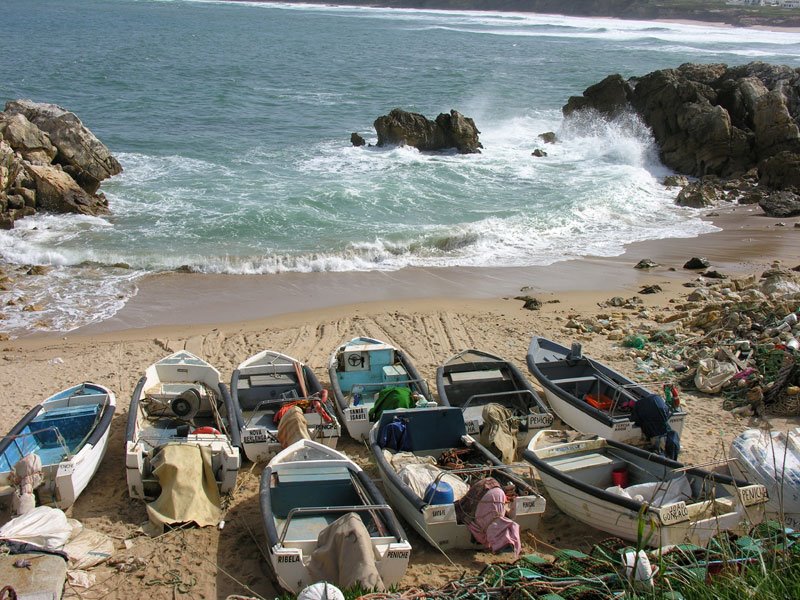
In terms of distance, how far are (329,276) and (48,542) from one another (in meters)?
11.9

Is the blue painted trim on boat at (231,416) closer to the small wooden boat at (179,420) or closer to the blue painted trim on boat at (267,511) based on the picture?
the small wooden boat at (179,420)

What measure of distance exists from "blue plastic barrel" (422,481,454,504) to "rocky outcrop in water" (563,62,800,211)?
20.6 metres

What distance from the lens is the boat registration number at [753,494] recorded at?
8820 mm

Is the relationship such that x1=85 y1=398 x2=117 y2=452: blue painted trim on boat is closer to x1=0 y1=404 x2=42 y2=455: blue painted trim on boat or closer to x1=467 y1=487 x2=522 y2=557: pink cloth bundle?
x1=0 y1=404 x2=42 y2=455: blue painted trim on boat

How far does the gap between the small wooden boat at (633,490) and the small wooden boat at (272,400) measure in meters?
3.13

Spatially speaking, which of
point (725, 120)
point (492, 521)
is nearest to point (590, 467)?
point (492, 521)

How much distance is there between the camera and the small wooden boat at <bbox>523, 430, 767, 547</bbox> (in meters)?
8.57

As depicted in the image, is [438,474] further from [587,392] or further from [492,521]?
[587,392]

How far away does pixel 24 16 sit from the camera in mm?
81938

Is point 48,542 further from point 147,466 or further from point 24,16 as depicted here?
point 24,16

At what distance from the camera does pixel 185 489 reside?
9.86 metres

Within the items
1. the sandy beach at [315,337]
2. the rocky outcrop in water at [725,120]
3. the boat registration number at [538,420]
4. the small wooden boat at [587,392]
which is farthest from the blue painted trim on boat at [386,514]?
the rocky outcrop in water at [725,120]

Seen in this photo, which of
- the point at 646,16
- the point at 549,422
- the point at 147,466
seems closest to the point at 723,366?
the point at 549,422

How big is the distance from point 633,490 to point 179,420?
659cm
